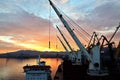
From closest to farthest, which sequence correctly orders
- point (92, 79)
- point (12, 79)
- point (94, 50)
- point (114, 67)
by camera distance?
point (92, 79) → point (94, 50) → point (114, 67) → point (12, 79)

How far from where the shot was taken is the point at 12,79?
113 m

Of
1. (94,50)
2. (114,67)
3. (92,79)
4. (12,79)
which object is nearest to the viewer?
(92,79)

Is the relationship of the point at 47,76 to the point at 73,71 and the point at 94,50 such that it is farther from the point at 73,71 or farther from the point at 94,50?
the point at 94,50

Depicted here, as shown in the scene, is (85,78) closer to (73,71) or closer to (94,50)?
(73,71)

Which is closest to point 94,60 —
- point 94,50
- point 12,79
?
point 94,50

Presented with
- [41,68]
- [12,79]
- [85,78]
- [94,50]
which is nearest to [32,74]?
[41,68]

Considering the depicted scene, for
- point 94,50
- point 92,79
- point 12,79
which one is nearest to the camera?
point 92,79

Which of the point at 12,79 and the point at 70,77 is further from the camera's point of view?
the point at 12,79

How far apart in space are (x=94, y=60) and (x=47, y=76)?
1234 centimetres

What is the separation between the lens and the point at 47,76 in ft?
193

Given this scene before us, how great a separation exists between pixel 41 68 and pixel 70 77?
748 cm

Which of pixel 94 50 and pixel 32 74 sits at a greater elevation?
pixel 94 50

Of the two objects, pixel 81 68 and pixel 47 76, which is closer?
pixel 47 76

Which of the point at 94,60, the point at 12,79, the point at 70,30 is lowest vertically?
the point at 12,79
